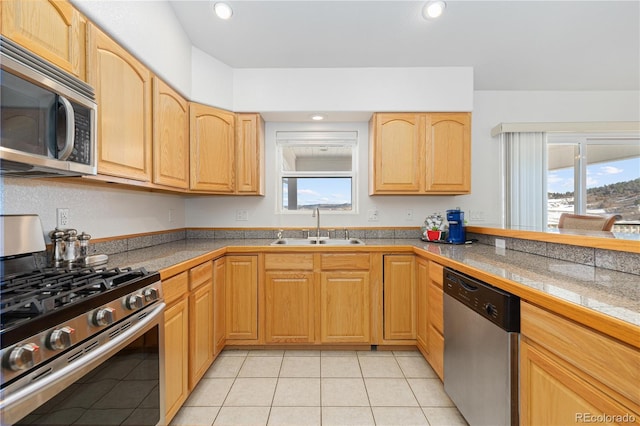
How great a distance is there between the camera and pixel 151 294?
123cm

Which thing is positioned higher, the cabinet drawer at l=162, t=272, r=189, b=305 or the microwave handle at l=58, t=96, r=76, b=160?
the microwave handle at l=58, t=96, r=76, b=160

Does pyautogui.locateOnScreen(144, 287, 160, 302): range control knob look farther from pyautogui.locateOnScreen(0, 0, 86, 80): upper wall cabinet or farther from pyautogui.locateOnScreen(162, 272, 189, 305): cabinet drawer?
pyautogui.locateOnScreen(0, 0, 86, 80): upper wall cabinet

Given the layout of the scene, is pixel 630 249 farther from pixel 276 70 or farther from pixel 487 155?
pixel 276 70

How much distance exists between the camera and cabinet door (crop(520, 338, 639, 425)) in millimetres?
770

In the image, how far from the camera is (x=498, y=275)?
3.98 ft

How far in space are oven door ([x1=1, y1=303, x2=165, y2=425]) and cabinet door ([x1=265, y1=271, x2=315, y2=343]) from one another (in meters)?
1.04

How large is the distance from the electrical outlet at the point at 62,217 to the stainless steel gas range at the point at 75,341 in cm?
15

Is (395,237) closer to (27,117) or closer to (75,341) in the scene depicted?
(75,341)

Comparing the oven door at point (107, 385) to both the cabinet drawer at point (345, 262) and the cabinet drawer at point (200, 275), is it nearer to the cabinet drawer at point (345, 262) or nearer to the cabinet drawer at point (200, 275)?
the cabinet drawer at point (200, 275)

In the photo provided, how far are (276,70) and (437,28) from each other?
1.40 metres

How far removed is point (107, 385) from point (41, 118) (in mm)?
1013

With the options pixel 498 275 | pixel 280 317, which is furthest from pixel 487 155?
pixel 280 317

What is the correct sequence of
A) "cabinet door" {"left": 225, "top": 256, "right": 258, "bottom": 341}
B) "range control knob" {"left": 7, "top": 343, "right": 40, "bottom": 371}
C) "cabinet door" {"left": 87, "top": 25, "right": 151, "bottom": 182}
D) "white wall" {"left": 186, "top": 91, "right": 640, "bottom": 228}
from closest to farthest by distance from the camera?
"range control knob" {"left": 7, "top": 343, "right": 40, "bottom": 371}
"cabinet door" {"left": 87, "top": 25, "right": 151, "bottom": 182}
"cabinet door" {"left": 225, "top": 256, "right": 258, "bottom": 341}
"white wall" {"left": 186, "top": 91, "right": 640, "bottom": 228}

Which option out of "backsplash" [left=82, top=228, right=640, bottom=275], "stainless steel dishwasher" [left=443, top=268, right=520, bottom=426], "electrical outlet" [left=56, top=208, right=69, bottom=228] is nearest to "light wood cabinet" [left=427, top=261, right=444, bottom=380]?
"stainless steel dishwasher" [left=443, top=268, right=520, bottom=426]
